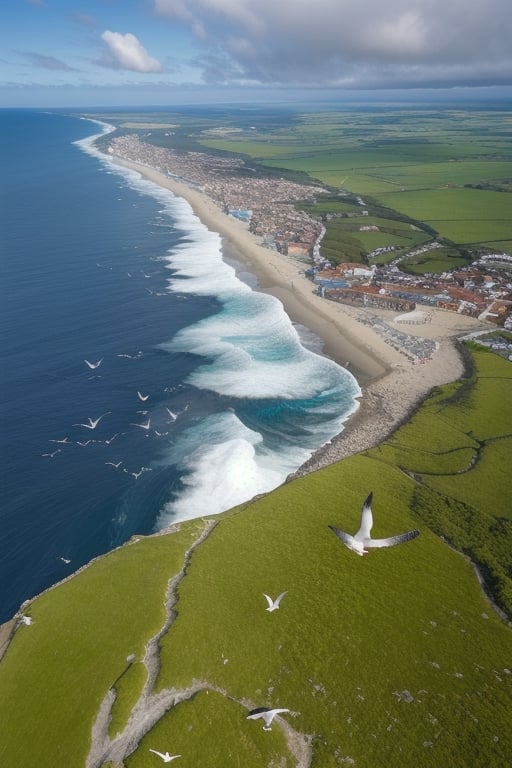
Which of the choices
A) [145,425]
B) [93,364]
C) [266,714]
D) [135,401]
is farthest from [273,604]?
[93,364]

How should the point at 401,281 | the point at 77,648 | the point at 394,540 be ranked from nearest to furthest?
the point at 394,540, the point at 77,648, the point at 401,281

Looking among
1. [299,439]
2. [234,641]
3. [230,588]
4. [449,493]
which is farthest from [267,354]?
[234,641]

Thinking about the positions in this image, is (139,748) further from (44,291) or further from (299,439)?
(44,291)

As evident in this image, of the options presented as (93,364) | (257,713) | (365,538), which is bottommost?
(93,364)

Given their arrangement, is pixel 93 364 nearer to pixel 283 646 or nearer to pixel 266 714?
pixel 283 646

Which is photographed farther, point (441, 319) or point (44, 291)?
point (44, 291)

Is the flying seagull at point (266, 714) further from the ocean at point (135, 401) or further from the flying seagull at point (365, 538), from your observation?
the ocean at point (135, 401)
